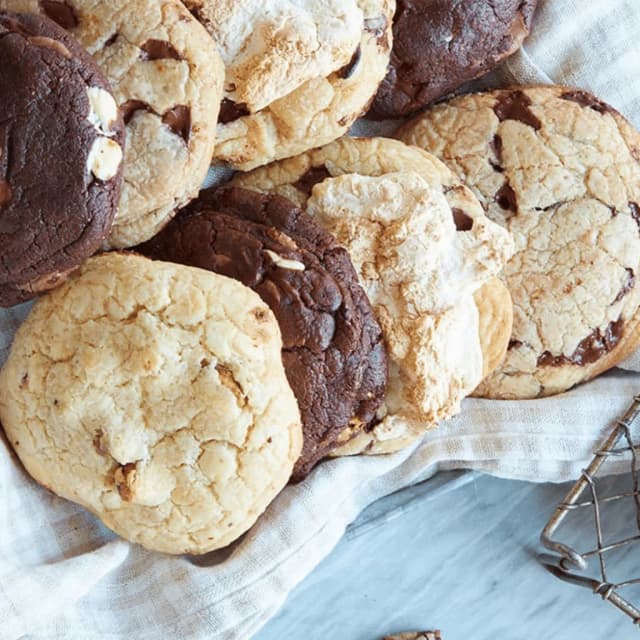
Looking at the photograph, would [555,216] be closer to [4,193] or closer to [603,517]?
[603,517]

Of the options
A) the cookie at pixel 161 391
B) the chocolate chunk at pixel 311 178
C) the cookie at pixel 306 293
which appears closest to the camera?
the cookie at pixel 161 391

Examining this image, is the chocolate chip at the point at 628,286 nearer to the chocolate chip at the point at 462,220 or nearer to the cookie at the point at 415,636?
the chocolate chip at the point at 462,220

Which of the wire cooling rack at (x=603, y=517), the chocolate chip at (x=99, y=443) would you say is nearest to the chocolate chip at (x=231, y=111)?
the chocolate chip at (x=99, y=443)

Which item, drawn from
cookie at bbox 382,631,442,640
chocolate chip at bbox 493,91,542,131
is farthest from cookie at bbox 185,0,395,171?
cookie at bbox 382,631,442,640

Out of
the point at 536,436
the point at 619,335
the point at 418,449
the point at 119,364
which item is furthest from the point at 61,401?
the point at 619,335

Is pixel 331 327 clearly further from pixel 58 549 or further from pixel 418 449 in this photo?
pixel 58 549
